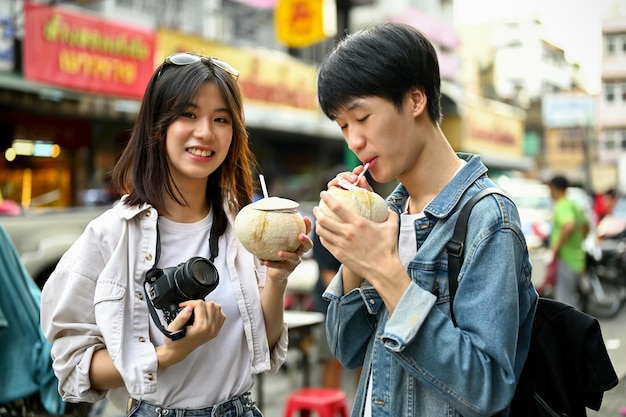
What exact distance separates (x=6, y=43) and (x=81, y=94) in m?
1.20

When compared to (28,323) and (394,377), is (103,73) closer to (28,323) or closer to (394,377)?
(28,323)

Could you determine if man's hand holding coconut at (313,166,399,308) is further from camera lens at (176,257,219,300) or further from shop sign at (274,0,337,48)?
shop sign at (274,0,337,48)

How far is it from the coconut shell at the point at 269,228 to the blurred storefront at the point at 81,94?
4.85 m

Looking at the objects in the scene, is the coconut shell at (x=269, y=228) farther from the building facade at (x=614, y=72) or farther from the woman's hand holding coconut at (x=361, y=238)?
the building facade at (x=614, y=72)

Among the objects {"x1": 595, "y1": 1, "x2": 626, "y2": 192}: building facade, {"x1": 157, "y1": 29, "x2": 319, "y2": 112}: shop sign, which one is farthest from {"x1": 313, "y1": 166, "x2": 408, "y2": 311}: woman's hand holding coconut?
{"x1": 157, "y1": 29, "x2": 319, "y2": 112}: shop sign

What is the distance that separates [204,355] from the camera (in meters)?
1.78

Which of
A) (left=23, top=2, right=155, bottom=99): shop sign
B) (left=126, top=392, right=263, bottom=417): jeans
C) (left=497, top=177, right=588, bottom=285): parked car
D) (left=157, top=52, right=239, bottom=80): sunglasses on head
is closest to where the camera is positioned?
(left=126, top=392, right=263, bottom=417): jeans

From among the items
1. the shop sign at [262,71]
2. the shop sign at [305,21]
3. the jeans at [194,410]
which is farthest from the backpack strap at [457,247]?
the shop sign at [305,21]

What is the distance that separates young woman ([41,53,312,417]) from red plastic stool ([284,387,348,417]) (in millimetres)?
1807

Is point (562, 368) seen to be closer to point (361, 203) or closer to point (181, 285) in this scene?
point (361, 203)

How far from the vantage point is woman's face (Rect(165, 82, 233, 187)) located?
5.92 feet

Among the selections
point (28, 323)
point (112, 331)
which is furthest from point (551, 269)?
point (112, 331)

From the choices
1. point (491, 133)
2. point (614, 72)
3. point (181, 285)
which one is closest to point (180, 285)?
point (181, 285)

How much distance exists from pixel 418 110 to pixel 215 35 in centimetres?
1231
